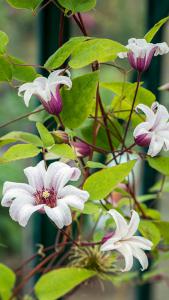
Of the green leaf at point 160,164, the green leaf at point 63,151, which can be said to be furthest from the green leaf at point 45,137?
the green leaf at point 160,164

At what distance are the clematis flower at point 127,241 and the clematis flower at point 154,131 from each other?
2.6 inches

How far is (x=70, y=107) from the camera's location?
2.10ft

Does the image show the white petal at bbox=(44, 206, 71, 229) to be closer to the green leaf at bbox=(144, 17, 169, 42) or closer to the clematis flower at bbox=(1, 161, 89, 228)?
A: the clematis flower at bbox=(1, 161, 89, 228)

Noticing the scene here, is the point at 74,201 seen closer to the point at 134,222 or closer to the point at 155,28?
the point at 134,222

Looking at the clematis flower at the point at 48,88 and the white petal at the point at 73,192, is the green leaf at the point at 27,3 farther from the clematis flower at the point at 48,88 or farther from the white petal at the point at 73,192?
the white petal at the point at 73,192

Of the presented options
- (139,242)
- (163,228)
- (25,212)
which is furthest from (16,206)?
(163,228)

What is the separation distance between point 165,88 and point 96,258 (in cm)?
21

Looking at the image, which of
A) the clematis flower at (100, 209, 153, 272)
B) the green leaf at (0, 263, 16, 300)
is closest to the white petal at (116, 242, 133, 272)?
the clematis flower at (100, 209, 153, 272)

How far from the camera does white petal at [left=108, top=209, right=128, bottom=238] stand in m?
0.57

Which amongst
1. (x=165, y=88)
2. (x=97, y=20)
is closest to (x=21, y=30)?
(x=97, y=20)

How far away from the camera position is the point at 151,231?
2.28 ft

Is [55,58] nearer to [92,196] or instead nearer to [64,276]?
[92,196]

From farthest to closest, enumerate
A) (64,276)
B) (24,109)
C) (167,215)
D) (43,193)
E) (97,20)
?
(24,109), (167,215), (97,20), (64,276), (43,193)

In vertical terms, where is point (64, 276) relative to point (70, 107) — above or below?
Answer: below
